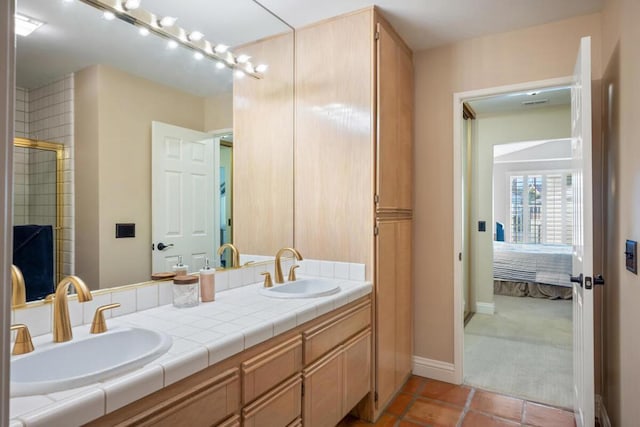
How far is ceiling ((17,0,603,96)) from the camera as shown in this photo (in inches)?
53.5

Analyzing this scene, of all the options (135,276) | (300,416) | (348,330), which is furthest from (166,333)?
(348,330)

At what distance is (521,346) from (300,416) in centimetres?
274

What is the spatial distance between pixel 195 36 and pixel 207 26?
0.14m

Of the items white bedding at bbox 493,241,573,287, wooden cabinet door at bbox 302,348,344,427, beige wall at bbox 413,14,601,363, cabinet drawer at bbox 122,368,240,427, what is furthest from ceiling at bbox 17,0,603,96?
white bedding at bbox 493,241,573,287

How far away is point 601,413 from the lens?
2250 millimetres

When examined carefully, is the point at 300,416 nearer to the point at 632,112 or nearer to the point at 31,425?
the point at 31,425

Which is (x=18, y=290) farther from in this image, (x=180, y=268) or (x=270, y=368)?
(x=270, y=368)

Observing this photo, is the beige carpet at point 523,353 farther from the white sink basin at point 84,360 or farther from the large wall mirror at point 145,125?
the white sink basin at point 84,360

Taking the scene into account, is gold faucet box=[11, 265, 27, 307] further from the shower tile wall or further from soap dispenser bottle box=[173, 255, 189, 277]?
soap dispenser bottle box=[173, 255, 189, 277]

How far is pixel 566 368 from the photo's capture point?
299 cm

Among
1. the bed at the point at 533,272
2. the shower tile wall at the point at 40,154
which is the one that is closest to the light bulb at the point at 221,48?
the shower tile wall at the point at 40,154

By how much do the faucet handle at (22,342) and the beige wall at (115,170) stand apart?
36 centimetres

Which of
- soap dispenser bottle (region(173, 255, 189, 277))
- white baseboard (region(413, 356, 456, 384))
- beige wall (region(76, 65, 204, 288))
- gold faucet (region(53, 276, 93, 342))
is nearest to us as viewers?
gold faucet (region(53, 276, 93, 342))

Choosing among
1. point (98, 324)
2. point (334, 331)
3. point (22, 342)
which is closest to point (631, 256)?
point (334, 331)
